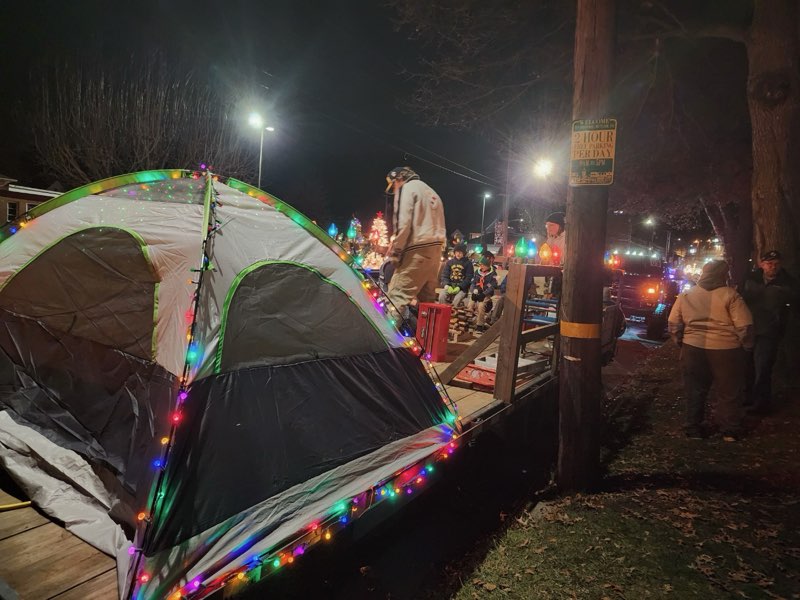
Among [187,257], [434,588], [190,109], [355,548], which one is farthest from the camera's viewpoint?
[190,109]

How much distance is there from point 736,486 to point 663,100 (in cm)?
1084

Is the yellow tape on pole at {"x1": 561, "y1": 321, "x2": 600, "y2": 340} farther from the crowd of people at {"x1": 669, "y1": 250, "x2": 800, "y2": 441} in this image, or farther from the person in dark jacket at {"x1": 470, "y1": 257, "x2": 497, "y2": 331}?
the person in dark jacket at {"x1": 470, "y1": 257, "x2": 497, "y2": 331}

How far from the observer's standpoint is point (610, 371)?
10.0 m

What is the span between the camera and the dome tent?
99.3 inches

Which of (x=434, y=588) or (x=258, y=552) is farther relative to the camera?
(x=434, y=588)

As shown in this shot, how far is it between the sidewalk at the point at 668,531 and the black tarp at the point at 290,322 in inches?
79.3

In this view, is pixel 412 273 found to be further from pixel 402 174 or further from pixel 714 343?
pixel 714 343

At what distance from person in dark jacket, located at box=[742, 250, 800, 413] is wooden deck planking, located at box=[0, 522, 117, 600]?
7.28m

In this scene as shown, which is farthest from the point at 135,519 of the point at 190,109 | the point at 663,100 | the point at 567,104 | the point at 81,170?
the point at 81,170

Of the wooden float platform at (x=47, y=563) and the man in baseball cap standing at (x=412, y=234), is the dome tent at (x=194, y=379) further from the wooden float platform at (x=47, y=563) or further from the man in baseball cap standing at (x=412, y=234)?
the man in baseball cap standing at (x=412, y=234)

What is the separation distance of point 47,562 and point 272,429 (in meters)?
1.26

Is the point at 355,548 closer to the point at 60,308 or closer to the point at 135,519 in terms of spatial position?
the point at 135,519

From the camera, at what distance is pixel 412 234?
18.1ft

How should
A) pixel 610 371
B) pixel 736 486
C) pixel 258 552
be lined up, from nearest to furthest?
pixel 258 552 → pixel 736 486 → pixel 610 371
